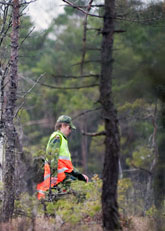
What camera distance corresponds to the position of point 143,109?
1290 cm

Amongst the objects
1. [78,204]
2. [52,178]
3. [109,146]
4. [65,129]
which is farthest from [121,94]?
[109,146]

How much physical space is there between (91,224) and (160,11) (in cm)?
334

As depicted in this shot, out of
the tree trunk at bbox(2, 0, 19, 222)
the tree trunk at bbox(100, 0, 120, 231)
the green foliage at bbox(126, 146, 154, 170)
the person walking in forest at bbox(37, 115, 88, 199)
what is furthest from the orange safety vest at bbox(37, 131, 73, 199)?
the green foliage at bbox(126, 146, 154, 170)

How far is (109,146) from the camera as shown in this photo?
13.8ft

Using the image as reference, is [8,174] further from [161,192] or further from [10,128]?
[161,192]

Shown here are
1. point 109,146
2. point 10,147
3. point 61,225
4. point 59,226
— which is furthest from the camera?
point 10,147

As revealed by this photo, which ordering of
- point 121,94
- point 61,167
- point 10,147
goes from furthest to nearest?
point 121,94, point 61,167, point 10,147

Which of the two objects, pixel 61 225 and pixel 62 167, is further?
pixel 62 167

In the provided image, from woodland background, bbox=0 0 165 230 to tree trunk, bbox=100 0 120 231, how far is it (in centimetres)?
13

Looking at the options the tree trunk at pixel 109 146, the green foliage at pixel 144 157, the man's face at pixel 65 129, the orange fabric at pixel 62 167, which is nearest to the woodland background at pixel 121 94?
the green foliage at pixel 144 157

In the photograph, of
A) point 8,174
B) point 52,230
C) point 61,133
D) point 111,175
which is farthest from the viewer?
point 61,133

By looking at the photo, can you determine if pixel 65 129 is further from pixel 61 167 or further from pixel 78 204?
pixel 78 204

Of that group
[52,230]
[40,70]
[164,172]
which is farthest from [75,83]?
[52,230]

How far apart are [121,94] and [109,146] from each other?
4.13 metres
